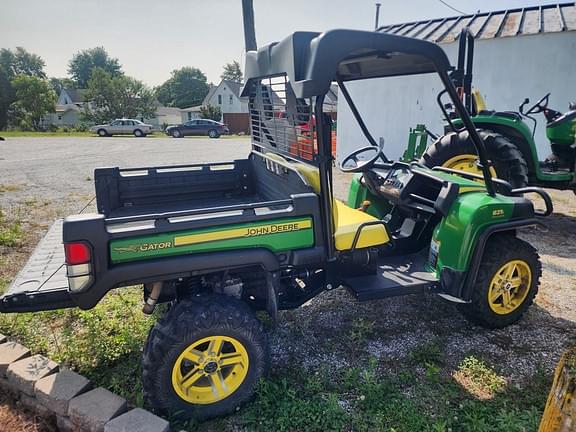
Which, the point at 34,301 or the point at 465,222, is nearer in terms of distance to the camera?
the point at 34,301

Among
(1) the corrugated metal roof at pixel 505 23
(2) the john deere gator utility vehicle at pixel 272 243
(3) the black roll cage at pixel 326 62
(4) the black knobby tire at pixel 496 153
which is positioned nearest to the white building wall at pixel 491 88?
(1) the corrugated metal roof at pixel 505 23

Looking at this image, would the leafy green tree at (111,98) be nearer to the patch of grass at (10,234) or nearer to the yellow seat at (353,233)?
the patch of grass at (10,234)

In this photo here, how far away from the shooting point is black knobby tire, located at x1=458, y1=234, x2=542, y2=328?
3.05 meters

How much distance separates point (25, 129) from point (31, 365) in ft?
144

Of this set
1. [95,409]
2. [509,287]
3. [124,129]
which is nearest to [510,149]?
[509,287]

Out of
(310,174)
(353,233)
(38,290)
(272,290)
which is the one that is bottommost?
(272,290)

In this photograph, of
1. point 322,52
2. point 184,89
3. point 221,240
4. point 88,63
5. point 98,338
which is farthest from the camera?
point 88,63

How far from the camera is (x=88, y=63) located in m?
76.8

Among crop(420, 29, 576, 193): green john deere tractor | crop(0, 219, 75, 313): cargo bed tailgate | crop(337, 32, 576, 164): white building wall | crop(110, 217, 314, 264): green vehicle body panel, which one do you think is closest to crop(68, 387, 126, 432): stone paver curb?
crop(0, 219, 75, 313): cargo bed tailgate

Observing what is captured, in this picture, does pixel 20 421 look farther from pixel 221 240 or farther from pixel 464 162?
pixel 464 162

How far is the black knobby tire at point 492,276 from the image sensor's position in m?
3.05

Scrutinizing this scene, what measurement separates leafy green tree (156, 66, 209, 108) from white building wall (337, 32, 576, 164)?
59223 millimetres

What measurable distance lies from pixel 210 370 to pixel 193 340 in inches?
9.8

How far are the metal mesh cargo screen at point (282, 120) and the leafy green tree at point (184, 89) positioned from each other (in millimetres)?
65825
